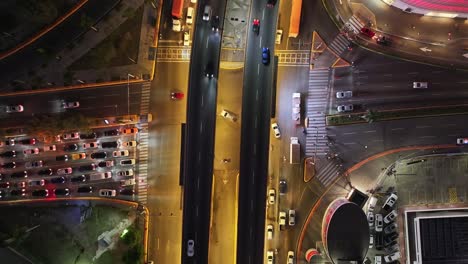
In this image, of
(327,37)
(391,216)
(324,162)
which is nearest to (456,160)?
(391,216)

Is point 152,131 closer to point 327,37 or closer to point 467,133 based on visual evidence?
point 327,37

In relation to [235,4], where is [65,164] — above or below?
below

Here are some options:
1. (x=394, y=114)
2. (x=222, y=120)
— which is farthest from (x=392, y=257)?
(x=222, y=120)

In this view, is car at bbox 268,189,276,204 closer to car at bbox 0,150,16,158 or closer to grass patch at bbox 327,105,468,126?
grass patch at bbox 327,105,468,126

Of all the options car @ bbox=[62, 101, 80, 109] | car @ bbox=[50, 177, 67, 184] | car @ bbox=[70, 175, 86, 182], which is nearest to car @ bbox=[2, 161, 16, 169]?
car @ bbox=[50, 177, 67, 184]

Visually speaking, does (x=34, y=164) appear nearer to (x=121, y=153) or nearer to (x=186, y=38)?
(x=121, y=153)
